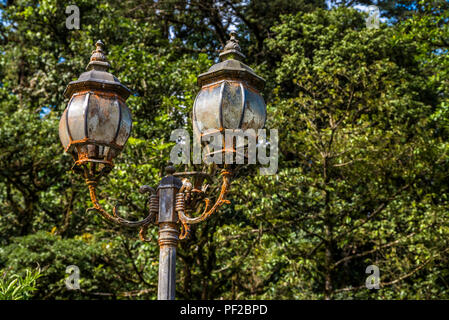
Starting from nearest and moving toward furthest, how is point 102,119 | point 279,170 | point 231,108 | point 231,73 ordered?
point 231,108 < point 231,73 < point 102,119 < point 279,170

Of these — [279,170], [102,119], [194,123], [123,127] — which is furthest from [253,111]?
[279,170]

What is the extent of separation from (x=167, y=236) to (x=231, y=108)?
0.96 m

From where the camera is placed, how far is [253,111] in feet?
12.2

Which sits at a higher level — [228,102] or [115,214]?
[228,102]

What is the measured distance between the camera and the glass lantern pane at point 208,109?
3623mm

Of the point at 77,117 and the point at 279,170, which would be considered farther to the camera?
the point at 279,170

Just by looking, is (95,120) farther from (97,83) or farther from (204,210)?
(204,210)

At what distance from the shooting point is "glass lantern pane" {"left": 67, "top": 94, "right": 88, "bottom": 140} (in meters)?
3.86

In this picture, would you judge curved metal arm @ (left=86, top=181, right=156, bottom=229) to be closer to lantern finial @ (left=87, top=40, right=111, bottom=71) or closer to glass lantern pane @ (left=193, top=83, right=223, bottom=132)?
glass lantern pane @ (left=193, top=83, right=223, bottom=132)

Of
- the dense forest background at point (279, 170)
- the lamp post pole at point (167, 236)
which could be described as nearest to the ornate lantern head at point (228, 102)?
the lamp post pole at point (167, 236)

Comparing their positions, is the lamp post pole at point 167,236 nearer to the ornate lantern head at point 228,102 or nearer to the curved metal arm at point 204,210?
the curved metal arm at point 204,210

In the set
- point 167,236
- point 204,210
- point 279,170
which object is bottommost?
point 167,236

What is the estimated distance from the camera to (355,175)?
1095 centimetres

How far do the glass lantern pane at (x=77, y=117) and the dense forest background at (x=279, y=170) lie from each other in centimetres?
Result: 662
